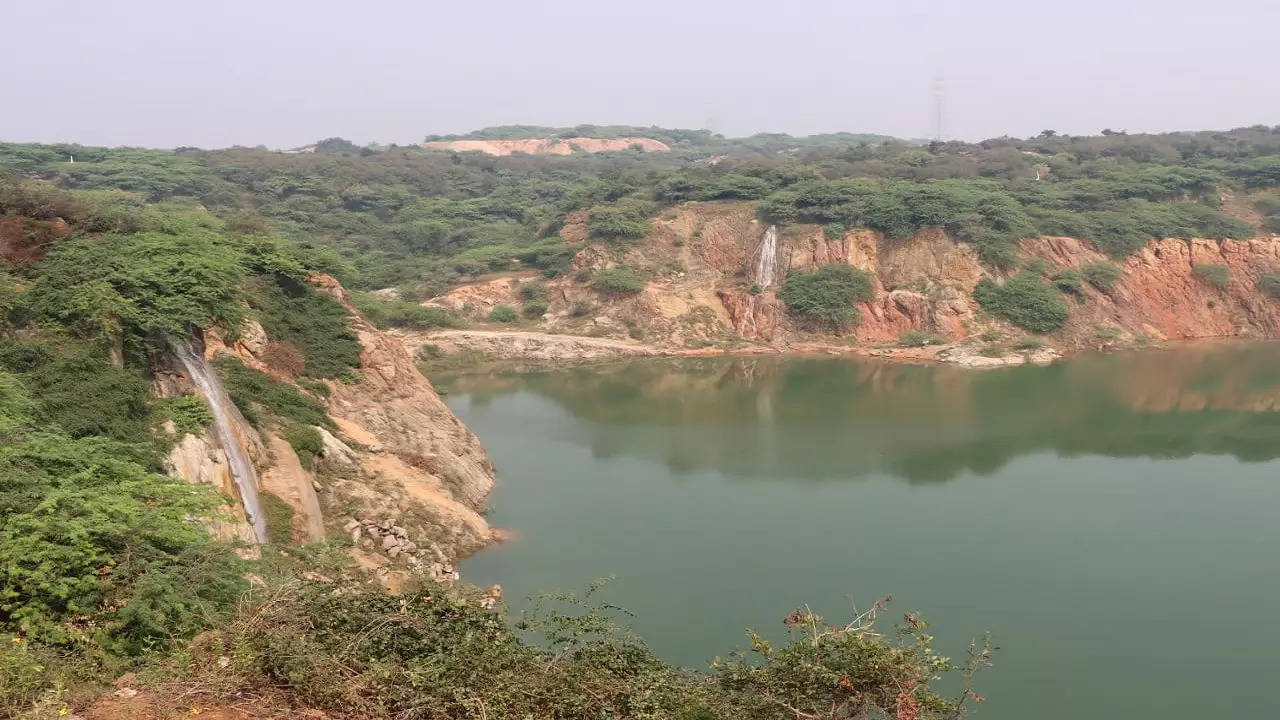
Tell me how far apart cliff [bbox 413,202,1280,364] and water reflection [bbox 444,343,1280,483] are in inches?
78.4

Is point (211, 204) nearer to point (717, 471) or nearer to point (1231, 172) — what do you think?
point (717, 471)

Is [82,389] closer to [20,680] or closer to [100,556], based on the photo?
[100,556]

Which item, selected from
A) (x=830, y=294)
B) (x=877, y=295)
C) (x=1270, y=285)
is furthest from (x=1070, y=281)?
(x=830, y=294)

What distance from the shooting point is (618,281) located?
36.5 meters

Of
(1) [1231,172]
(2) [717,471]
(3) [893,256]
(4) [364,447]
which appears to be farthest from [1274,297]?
(4) [364,447]

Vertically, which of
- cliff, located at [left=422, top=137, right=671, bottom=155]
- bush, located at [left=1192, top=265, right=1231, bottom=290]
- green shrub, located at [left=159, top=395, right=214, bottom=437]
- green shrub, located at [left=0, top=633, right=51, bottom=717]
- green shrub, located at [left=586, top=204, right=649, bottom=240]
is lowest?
green shrub, located at [left=0, top=633, right=51, bottom=717]

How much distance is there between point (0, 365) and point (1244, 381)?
110ft

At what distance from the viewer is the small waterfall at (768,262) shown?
37.2m

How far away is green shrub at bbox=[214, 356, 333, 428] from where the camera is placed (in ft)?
46.9

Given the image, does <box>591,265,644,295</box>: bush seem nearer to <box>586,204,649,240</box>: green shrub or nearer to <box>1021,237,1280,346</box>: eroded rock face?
<box>586,204,649,240</box>: green shrub

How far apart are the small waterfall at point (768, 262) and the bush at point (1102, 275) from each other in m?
12.8

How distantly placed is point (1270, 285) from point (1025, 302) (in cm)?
1063

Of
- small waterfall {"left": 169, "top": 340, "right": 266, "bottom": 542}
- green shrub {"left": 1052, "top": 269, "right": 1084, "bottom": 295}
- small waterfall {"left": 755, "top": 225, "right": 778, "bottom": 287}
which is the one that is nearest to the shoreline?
green shrub {"left": 1052, "top": 269, "right": 1084, "bottom": 295}

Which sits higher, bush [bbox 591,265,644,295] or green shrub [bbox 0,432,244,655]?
bush [bbox 591,265,644,295]
